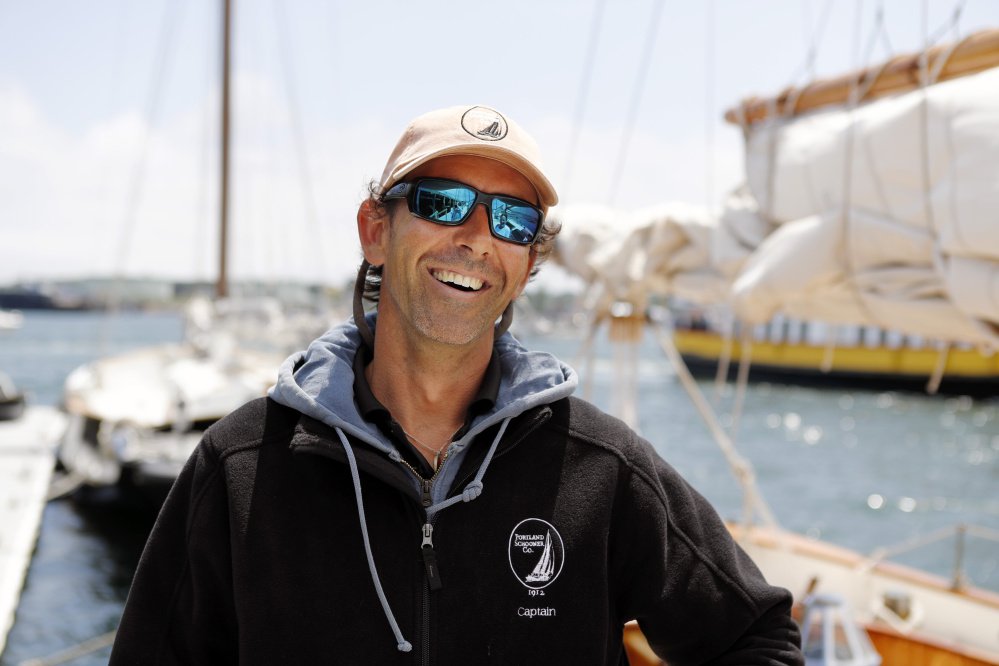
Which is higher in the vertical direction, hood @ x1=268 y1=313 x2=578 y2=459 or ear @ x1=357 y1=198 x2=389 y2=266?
ear @ x1=357 y1=198 x2=389 y2=266

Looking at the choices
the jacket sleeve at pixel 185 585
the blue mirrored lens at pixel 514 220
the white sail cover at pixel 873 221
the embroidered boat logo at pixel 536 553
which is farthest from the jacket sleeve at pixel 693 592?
the white sail cover at pixel 873 221

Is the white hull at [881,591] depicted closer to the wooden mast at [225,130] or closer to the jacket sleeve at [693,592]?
the jacket sleeve at [693,592]

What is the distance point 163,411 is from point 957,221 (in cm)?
1243

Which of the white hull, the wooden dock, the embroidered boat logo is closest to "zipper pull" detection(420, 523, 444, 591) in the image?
the embroidered boat logo

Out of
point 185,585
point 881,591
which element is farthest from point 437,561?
point 881,591

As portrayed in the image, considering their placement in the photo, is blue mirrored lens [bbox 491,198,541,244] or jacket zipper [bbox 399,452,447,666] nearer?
jacket zipper [bbox 399,452,447,666]

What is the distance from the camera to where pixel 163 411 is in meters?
13.9

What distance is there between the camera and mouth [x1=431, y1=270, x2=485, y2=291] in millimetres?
1660

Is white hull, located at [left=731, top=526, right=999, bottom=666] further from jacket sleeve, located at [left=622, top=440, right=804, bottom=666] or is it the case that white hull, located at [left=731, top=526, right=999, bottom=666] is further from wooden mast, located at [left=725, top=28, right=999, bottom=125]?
jacket sleeve, located at [left=622, top=440, right=804, bottom=666]

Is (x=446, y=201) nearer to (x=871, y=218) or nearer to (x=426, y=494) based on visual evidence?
(x=426, y=494)

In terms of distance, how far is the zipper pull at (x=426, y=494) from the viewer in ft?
5.09

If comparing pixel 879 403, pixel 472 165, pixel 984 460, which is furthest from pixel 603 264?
pixel 879 403

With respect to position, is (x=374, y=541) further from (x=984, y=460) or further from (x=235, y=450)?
(x=984, y=460)

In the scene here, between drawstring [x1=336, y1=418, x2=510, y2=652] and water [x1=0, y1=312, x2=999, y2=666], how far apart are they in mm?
4514
